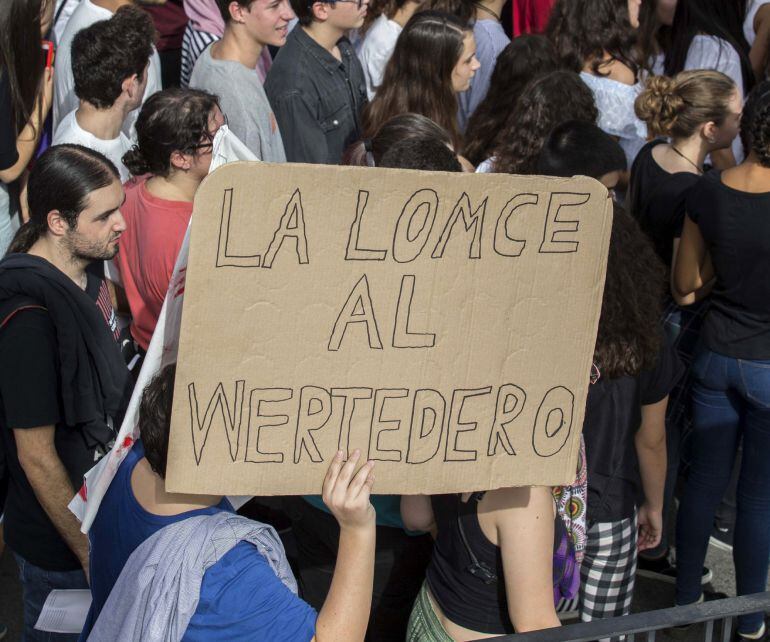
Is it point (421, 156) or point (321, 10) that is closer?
point (421, 156)

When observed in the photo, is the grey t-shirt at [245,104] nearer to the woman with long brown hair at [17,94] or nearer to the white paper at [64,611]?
the woman with long brown hair at [17,94]

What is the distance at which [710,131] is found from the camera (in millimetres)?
3861

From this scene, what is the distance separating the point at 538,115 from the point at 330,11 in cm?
121

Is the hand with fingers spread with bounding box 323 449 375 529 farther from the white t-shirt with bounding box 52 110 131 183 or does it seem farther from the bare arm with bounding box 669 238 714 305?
the white t-shirt with bounding box 52 110 131 183

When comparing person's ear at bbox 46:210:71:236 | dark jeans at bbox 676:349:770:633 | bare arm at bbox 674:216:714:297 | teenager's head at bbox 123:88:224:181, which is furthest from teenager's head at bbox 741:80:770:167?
person's ear at bbox 46:210:71:236

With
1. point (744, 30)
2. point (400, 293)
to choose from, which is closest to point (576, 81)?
point (744, 30)

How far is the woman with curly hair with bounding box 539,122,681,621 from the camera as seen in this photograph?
2742 millimetres

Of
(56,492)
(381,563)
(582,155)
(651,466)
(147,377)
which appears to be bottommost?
(381,563)

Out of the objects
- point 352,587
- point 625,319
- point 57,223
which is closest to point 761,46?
point 625,319

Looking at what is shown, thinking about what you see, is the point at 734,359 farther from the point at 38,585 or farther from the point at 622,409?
the point at 38,585

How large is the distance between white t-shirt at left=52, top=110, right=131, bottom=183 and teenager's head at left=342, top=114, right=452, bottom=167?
37.4 inches

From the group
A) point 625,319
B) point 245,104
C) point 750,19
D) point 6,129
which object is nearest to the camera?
point 625,319

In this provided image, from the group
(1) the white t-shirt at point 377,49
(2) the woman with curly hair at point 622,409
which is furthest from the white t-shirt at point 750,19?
(2) the woman with curly hair at point 622,409

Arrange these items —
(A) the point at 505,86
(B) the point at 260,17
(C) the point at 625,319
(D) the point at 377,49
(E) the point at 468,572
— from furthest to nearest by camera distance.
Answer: (D) the point at 377,49 < (A) the point at 505,86 < (B) the point at 260,17 < (C) the point at 625,319 < (E) the point at 468,572
